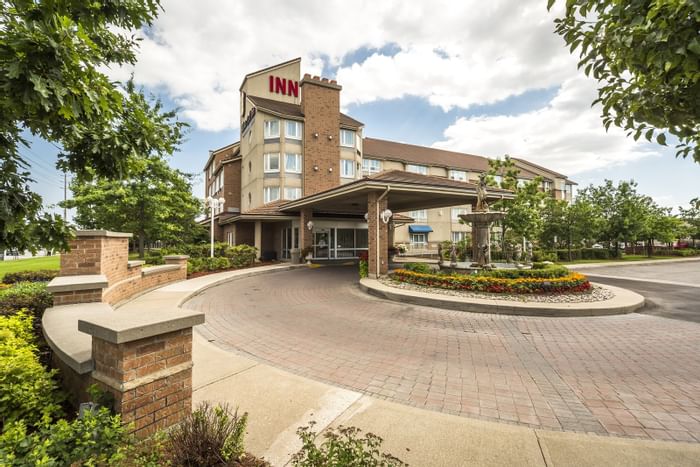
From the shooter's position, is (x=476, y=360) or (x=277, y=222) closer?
(x=476, y=360)

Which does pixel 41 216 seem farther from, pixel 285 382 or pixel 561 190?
pixel 561 190

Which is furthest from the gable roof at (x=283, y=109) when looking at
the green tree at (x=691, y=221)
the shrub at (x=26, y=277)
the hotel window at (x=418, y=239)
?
the green tree at (x=691, y=221)

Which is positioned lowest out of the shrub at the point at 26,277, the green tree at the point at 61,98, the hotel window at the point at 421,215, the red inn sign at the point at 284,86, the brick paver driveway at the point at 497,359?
the brick paver driveway at the point at 497,359

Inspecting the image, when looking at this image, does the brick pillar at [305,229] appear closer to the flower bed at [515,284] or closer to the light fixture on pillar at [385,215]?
the light fixture on pillar at [385,215]

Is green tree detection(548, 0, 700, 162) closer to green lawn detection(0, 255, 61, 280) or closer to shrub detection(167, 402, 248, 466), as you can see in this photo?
shrub detection(167, 402, 248, 466)

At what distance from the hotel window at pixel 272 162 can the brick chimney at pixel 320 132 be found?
243 cm

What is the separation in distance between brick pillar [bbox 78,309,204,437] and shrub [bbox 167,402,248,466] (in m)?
0.39

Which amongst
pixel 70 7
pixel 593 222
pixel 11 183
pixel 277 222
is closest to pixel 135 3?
pixel 70 7

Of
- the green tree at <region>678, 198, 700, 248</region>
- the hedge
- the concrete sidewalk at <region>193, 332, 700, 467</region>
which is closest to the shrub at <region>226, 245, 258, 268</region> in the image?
the hedge

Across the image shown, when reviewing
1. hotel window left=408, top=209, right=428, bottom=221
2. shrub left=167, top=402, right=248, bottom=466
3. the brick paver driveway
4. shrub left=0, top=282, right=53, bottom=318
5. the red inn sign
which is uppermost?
the red inn sign

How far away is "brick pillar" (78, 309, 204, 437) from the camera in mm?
2535

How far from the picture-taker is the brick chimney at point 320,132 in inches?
1067

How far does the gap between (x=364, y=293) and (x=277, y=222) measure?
16741 millimetres

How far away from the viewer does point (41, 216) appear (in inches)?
114
